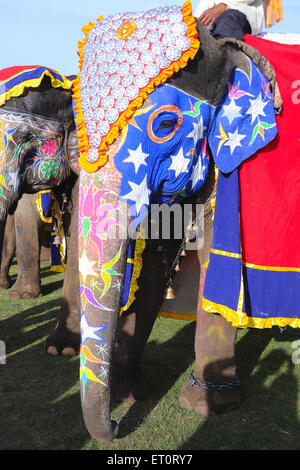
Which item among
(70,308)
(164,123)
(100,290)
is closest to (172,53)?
(164,123)

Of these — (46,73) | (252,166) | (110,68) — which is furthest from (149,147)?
(46,73)

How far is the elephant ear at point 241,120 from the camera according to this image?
2461mm

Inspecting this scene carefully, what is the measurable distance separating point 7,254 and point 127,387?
3.15 meters

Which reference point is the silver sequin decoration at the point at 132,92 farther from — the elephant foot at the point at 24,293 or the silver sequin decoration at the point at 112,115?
the elephant foot at the point at 24,293

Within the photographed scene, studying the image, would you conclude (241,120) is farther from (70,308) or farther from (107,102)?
(70,308)

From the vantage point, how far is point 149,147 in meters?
2.21

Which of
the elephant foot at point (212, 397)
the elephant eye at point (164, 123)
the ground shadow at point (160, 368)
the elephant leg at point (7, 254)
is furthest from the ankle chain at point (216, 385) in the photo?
the elephant leg at point (7, 254)

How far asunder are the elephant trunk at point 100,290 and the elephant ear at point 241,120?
60 cm

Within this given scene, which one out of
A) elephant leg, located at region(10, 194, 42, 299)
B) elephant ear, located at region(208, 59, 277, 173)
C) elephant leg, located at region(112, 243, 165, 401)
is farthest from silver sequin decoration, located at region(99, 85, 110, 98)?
elephant leg, located at region(10, 194, 42, 299)

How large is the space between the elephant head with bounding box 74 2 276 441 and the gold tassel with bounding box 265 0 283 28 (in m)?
0.82

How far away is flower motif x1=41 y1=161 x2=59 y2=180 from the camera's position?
3451 millimetres
